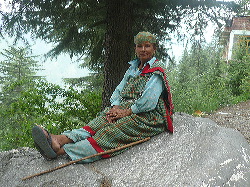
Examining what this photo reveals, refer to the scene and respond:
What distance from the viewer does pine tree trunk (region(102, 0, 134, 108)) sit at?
4566 millimetres

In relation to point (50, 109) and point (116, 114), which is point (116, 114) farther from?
point (50, 109)

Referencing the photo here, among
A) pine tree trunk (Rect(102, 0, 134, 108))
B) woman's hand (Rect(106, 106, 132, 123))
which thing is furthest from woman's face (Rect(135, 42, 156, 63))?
pine tree trunk (Rect(102, 0, 134, 108))

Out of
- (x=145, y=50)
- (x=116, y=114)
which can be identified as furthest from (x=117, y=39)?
(x=116, y=114)

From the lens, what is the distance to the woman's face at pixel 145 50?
2.77m

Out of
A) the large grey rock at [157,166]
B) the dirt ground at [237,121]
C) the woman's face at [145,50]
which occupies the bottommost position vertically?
the dirt ground at [237,121]

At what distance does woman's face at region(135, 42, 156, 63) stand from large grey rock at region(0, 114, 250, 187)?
919 mm

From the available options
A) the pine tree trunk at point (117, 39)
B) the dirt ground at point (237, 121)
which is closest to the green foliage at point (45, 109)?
the pine tree trunk at point (117, 39)

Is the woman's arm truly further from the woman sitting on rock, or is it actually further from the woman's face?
the woman's face

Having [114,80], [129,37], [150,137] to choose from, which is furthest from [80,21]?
A: [150,137]

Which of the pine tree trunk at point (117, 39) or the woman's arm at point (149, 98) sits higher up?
the pine tree trunk at point (117, 39)

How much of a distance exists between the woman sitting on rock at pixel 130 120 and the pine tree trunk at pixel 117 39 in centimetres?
180

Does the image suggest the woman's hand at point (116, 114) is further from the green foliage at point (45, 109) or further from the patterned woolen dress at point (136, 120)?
the green foliage at point (45, 109)

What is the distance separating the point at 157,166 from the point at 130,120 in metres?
0.54

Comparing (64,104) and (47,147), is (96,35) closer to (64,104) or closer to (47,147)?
(64,104)
